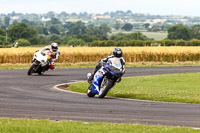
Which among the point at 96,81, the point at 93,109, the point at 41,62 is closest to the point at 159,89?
the point at 96,81

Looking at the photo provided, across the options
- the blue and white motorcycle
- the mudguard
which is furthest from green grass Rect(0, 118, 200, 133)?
the mudguard

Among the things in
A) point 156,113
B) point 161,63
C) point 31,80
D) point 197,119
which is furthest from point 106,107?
point 161,63

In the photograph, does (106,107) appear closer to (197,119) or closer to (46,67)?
(197,119)

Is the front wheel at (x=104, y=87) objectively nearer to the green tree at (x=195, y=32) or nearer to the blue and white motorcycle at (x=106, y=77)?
the blue and white motorcycle at (x=106, y=77)

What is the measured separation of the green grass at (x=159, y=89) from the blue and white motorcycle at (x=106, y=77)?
1021mm

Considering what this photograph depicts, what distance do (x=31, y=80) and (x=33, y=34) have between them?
12992cm

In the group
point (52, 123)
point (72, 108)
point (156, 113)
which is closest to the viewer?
point (52, 123)

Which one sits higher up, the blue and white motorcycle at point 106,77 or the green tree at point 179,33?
the blue and white motorcycle at point 106,77

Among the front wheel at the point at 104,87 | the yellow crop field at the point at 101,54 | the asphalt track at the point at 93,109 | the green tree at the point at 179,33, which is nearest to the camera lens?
the asphalt track at the point at 93,109

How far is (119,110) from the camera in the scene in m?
15.4

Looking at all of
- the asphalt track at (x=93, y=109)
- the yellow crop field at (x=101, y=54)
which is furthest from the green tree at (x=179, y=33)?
the asphalt track at (x=93, y=109)

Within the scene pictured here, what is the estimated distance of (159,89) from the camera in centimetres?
2269

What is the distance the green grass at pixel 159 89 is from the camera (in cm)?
1920

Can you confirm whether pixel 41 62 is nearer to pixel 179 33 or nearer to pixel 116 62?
pixel 116 62
